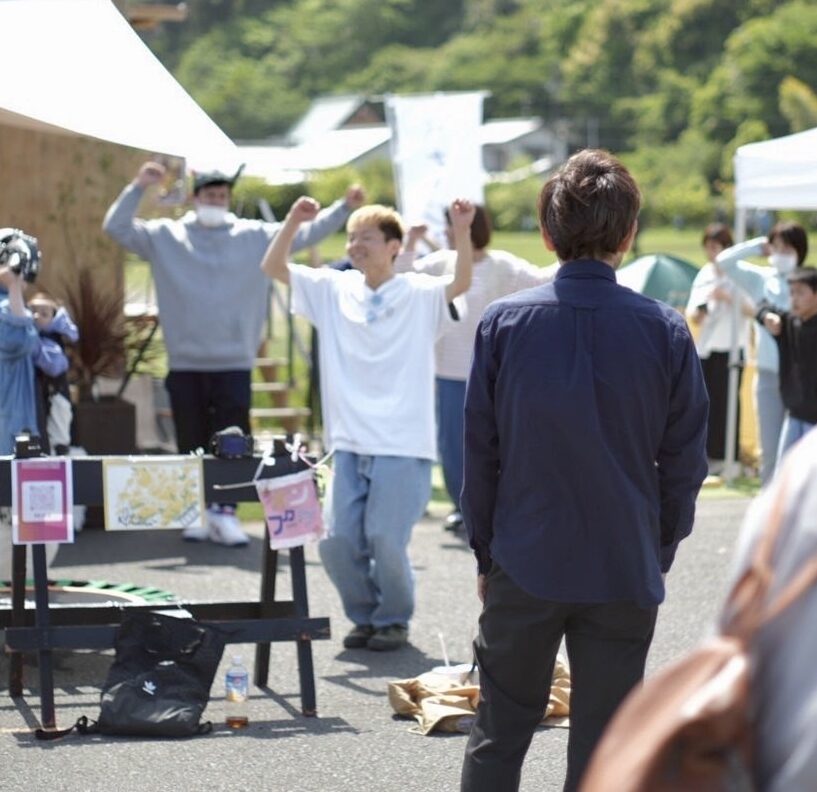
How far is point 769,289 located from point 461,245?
504 cm

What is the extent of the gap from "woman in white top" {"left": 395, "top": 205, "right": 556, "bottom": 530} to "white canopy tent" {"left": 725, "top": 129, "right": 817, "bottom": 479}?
140cm

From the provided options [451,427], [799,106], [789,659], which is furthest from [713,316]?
[799,106]

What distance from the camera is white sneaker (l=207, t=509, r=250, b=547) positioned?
980cm

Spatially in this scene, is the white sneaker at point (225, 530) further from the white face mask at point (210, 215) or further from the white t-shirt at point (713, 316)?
the white t-shirt at point (713, 316)

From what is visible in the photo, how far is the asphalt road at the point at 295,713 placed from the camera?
5609 millimetres

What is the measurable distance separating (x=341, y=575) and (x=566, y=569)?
3.40m

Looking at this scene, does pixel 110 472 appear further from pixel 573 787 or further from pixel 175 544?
pixel 175 544

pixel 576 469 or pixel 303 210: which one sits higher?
pixel 303 210

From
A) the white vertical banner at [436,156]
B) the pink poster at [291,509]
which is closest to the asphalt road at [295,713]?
the pink poster at [291,509]

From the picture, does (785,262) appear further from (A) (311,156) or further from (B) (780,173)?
(A) (311,156)

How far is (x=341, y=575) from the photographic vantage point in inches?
287

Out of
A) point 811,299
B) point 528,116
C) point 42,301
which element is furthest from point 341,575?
point 528,116

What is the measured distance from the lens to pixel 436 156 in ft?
41.7

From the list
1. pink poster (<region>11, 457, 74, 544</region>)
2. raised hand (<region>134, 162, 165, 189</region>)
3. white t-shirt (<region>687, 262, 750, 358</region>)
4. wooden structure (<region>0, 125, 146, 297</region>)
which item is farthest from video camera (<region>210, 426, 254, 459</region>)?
white t-shirt (<region>687, 262, 750, 358</region>)
